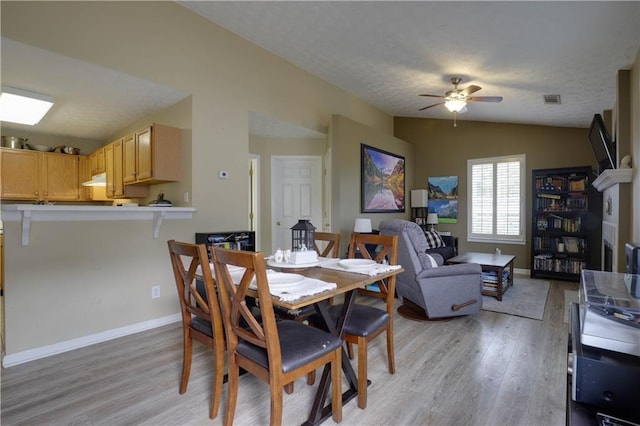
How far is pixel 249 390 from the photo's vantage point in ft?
6.81

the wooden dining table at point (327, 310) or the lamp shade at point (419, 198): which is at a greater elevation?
the lamp shade at point (419, 198)

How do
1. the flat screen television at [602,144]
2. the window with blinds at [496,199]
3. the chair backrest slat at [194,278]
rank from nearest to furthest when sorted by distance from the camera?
1. the chair backrest slat at [194,278]
2. the flat screen television at [602,144]
3. the window with blinds at [496,199]

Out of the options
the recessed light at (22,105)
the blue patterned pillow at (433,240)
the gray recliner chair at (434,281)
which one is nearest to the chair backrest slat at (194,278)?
the gray recliner chair at (434,281)

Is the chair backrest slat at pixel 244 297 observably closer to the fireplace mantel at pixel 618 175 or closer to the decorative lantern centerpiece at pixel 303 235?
the decorative lantern centerpiece at pixel 303 235

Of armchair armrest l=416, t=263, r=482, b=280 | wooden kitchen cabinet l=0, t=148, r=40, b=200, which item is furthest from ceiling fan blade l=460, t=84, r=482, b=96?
wooden kitchen cabinet l=0, t=148, r=40, b=200

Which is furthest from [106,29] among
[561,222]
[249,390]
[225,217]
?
[561,222]

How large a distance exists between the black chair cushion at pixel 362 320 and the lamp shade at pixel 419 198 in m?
4.71

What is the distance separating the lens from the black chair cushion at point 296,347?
1.49m

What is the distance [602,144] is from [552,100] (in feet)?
2.96

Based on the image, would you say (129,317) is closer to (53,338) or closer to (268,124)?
(53,338)

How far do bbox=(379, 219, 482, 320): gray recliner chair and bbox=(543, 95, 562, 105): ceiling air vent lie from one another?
244 centimetres

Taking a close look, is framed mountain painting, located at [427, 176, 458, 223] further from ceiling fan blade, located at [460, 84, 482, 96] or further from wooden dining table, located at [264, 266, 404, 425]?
wooden dining table, located at [264, 266, 404, 425]

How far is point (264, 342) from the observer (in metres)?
1.46

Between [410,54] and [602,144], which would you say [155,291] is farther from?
[602,144]
